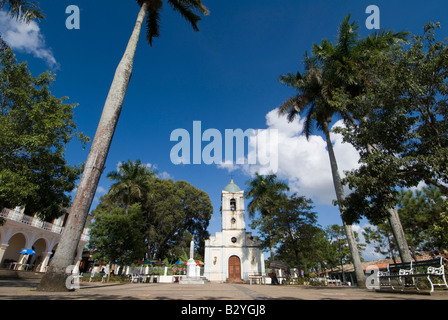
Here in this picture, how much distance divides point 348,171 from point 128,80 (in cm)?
844

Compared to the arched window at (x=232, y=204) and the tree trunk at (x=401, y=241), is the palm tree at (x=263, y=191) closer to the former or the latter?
the arched window at (x=232, y=204)

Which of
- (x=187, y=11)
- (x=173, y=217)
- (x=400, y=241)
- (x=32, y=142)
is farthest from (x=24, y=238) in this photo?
(x=400, y=241)

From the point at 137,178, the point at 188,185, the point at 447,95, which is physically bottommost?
the point at 447,95

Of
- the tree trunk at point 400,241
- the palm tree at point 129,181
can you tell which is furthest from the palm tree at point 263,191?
the tree trunk at point 400,241

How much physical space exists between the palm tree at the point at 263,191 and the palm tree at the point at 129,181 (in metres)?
12.7

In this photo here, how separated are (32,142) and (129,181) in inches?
717

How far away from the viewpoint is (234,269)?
2814cm

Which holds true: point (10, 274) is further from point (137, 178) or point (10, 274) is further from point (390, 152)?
point (390, 152)

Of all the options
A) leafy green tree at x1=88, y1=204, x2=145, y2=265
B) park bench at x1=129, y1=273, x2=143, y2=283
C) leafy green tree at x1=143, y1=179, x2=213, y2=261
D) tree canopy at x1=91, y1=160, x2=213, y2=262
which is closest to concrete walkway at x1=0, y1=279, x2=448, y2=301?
leafy green tree at x1=88, y1=204, x2=145, y2=265

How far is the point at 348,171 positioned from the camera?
871cm

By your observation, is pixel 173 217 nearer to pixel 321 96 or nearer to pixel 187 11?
pixel 321 96

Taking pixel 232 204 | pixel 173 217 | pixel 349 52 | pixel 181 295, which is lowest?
pixel 181 295

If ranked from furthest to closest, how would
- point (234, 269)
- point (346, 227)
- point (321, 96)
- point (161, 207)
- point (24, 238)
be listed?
point (161, 207)
point (234, 269)
point (24, 238)
point (321, 96)
point (346, 227)

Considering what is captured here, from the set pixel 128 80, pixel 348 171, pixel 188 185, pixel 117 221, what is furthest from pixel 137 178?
pixel 348 171
